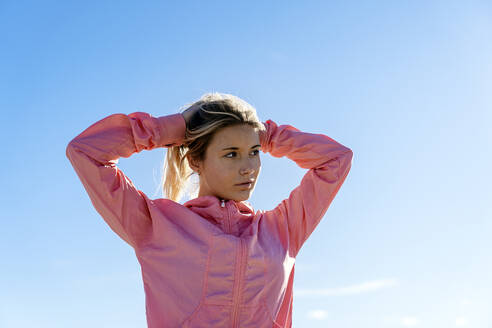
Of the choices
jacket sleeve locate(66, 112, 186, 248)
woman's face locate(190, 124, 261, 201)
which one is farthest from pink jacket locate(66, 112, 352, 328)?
woman's face locate(190, 124, 261, 201)

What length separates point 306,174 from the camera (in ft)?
13.6

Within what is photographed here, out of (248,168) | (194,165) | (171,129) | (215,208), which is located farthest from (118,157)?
(248,168)

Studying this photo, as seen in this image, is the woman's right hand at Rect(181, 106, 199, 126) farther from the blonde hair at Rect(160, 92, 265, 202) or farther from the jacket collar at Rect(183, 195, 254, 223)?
the jacket collar at Rect(183, 195, 254, 223)

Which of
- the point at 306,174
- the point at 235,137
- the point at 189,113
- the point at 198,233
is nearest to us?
the point at 198,233

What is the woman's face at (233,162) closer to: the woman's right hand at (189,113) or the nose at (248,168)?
the nose at (248,168)

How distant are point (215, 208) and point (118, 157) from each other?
793mm

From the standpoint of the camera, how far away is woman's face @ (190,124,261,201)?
12.5ft

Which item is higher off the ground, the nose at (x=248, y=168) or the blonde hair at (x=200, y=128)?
the blonde hair at (x=200, y=128)

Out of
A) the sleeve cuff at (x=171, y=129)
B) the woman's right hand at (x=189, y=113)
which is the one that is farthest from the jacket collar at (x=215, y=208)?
the woman's right hand at (x=189, y=113)

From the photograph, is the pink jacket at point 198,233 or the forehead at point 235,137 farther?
the forehead at point 235,137

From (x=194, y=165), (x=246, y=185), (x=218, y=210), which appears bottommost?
(x=218, y=210)

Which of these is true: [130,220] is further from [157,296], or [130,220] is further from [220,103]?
[220,103]

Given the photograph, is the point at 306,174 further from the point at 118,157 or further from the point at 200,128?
the point at 118,157

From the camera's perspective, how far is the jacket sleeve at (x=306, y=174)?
3913 mm
